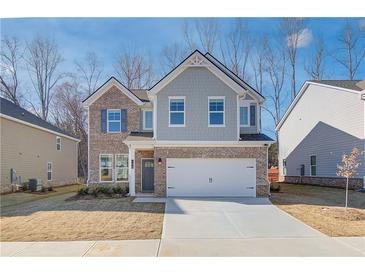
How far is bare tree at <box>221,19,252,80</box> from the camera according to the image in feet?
110

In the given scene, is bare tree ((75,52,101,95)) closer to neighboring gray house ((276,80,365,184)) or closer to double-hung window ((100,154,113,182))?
double-hung window ((100,154,113,182))

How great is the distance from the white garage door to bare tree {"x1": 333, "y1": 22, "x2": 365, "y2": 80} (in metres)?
21.0

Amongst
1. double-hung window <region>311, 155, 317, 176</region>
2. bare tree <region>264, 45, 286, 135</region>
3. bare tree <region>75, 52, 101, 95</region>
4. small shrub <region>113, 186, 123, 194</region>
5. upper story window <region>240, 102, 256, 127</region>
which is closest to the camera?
small shrub <region>113, 186, 123, 194</region>

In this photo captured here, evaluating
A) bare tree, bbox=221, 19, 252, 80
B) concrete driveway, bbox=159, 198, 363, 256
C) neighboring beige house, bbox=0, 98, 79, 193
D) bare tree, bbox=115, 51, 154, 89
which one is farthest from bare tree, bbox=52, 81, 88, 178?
concrete driveway, bbox=159, 198, 363, 256

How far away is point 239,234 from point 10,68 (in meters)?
32.5

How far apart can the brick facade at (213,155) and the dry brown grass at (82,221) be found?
2.22 m

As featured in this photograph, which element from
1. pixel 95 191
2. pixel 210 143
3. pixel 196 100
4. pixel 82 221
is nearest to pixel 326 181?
pixel 210 143

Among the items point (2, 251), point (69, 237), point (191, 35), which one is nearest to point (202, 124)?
point (69, 237)

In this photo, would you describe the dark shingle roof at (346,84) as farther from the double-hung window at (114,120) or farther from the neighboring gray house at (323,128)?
the double-hung window at (114,120)

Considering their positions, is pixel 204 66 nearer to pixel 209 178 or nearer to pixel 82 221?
pixel 209 178

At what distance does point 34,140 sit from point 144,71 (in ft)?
46.6

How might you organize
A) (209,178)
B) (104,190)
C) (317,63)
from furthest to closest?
(317,63), (104,190), (209,178)

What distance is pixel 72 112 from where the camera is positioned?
36969mm
